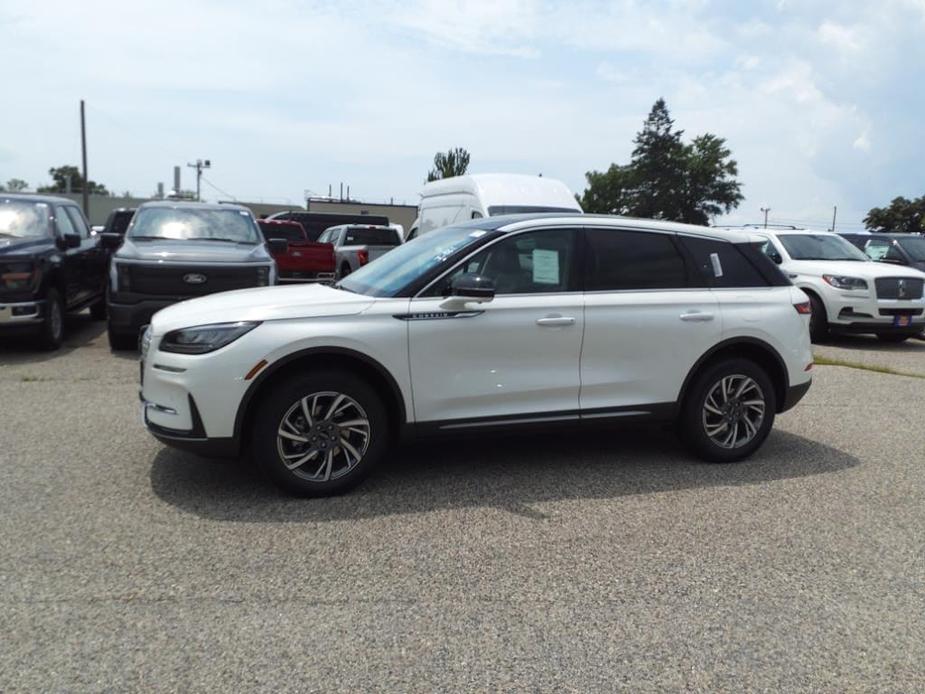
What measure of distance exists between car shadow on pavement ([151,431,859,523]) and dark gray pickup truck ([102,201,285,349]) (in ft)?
13.3

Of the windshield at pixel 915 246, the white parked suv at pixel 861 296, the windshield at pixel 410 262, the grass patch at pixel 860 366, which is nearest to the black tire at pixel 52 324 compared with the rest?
the windshield at pixel 410 262

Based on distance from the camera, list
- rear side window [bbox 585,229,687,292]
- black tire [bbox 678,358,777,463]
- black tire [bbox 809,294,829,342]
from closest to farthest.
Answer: rear side window [bbox 585,229,687,292] < black tire [bbox 678,358,777,463] < black tire [bbox 809,294,829,342]

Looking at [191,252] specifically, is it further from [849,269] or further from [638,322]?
[849,269]

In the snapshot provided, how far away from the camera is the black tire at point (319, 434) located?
15.0ft

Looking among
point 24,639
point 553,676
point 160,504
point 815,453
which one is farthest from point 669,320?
point 24,639

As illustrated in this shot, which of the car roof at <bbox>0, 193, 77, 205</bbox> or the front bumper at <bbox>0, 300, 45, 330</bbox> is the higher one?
the car roof at <bbox>0, 193, 77, 205</bbox>

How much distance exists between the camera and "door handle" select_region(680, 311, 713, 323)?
17.9ft

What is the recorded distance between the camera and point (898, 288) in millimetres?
12258

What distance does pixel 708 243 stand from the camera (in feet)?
18.9

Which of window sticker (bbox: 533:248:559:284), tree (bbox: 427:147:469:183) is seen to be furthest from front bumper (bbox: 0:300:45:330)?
tree (bbox: 427:147:469:183)

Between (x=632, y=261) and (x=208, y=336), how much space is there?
2830 mm

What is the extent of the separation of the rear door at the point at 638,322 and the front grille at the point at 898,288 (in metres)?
8.04

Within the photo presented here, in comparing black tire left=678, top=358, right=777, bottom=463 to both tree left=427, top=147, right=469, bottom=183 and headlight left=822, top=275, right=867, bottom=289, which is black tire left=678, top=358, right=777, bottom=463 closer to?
headlight left=822, top=275, right=867, bottom=289

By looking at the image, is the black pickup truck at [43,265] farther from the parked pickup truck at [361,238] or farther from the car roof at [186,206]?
the parked pickup truck at [361,238]
